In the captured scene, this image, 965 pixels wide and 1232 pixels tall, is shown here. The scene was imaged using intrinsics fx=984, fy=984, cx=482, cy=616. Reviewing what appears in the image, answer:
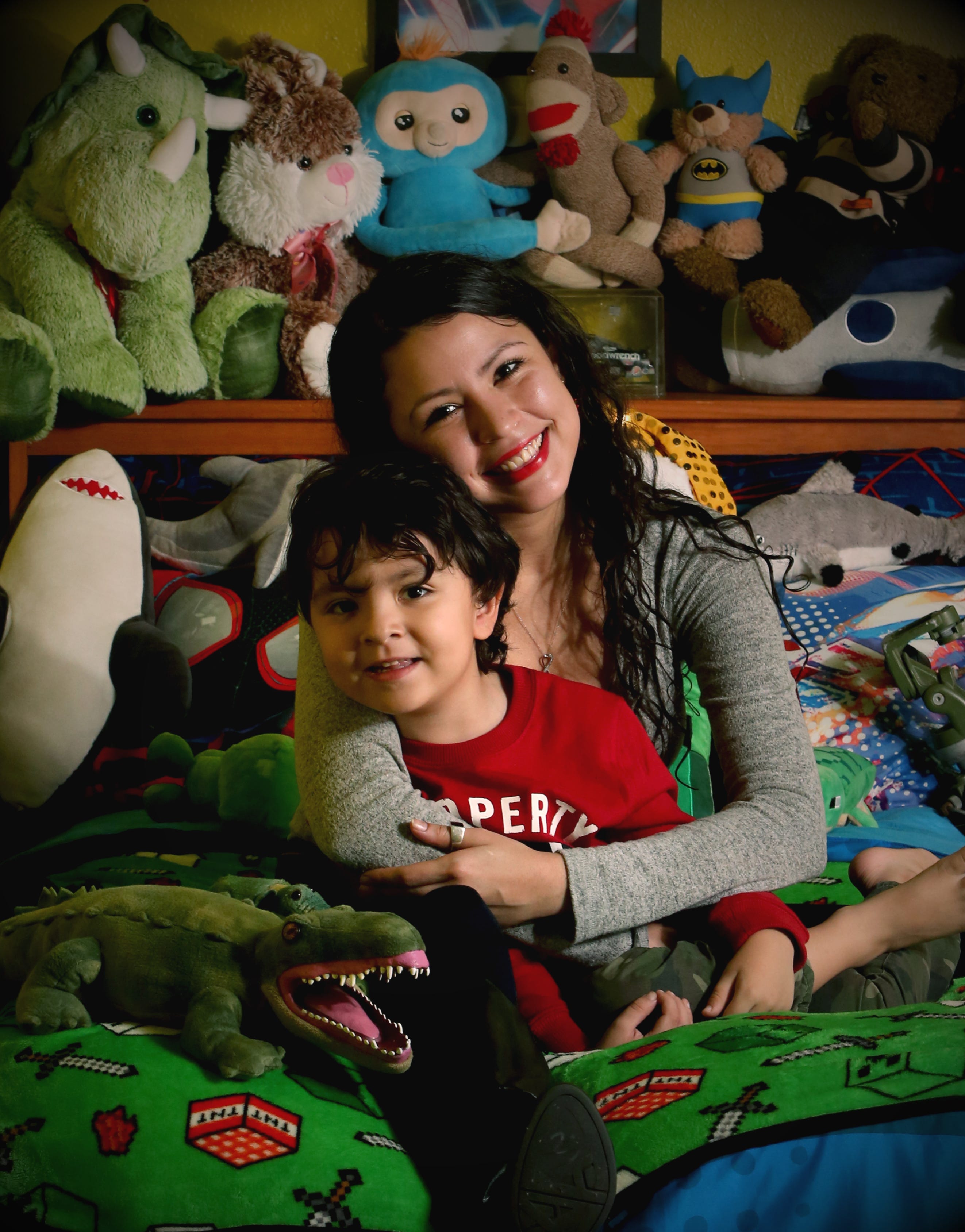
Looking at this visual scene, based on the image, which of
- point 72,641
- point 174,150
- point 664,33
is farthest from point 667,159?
point 72,641

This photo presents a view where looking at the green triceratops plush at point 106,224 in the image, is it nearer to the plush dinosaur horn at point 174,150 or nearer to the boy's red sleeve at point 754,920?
the plush dinosaur horn at point 174,150

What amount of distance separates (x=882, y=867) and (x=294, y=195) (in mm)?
1641

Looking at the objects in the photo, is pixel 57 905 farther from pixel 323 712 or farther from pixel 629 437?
pixel 629 437

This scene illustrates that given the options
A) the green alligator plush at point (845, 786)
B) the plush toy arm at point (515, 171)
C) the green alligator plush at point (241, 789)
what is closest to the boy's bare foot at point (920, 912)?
the green alligator plush at point (845, 786)

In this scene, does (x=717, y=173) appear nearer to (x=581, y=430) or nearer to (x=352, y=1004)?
(x=581, y=430)

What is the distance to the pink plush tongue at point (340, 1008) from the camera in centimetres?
72

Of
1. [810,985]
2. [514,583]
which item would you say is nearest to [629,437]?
[514,583]

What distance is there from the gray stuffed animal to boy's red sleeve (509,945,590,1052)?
3.62 feet

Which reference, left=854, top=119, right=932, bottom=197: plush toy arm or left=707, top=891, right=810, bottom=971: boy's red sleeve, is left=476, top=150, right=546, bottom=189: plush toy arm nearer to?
left=854, top=119, right=932, bottom=197: plush toy arm

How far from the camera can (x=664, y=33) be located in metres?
2.26

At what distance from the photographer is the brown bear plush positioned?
2.08 m

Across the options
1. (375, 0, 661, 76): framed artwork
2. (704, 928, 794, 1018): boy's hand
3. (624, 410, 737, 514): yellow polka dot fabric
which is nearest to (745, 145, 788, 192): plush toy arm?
(375, 0, 661, 76): framed artwork

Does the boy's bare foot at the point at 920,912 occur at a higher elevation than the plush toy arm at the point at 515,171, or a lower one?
lower

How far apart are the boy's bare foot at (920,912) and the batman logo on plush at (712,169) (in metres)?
1.67
